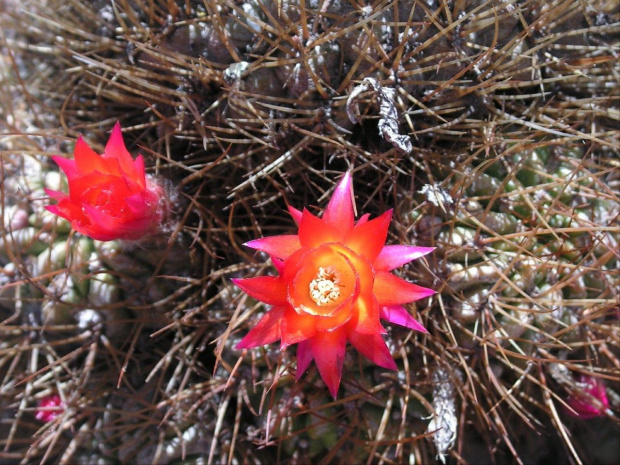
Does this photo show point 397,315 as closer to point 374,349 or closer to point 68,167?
point 374,349

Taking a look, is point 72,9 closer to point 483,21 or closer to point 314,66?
point 314,66

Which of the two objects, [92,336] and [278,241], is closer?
[278,241]

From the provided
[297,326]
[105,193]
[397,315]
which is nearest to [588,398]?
[397,315]

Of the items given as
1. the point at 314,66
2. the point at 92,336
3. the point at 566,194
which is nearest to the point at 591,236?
the point at 566,194

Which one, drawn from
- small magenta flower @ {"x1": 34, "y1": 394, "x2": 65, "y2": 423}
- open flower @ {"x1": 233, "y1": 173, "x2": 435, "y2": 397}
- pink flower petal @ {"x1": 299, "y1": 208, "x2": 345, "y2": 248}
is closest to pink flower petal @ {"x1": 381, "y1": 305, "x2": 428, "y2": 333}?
open flower @ {"x1": 233, "y1": 173, "x2": 435, "y2": 397}

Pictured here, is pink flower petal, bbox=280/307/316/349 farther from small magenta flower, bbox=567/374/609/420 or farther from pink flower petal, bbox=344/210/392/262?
small magenta flower, bbox=567/374/609/420

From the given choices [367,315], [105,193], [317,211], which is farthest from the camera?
[317,211]

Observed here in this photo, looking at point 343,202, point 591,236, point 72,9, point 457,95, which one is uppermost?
point 72,9
